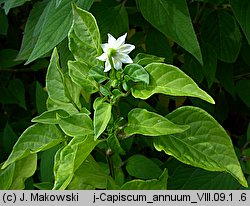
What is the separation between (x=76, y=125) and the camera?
2.22 feet

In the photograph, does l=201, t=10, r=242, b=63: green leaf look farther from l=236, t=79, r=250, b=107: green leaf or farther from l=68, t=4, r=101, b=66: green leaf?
l=68, t=4, r=101, b=66: green leaf

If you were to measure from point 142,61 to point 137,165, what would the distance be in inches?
10.6

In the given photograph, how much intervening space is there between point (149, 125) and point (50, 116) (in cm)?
16

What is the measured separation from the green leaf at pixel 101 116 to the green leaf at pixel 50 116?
0.08 m

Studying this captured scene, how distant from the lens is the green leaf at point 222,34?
3.40ft

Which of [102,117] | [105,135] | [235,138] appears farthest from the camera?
[235,138]

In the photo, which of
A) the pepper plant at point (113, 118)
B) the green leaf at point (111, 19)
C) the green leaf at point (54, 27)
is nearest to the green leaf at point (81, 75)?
the pepper plant at point (113, 118)

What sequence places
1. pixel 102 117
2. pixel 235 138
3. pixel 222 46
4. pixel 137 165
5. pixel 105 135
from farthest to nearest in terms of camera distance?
pixel 235 138 < pixel 222 46 < pixel 137 165 < pixel 105 135 < pixel 102 117

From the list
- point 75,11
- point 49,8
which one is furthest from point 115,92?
point 49,8

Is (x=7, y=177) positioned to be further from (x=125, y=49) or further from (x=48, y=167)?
(x=125, y=49)

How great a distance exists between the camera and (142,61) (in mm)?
686

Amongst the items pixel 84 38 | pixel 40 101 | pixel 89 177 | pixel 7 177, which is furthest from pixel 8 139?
pixel 84 38

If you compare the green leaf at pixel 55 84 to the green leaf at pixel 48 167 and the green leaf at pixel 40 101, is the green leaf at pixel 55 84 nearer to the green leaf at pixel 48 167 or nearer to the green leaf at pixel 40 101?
the green leaf at pixel 48 167

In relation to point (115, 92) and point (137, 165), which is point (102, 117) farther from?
point (137, 165)
